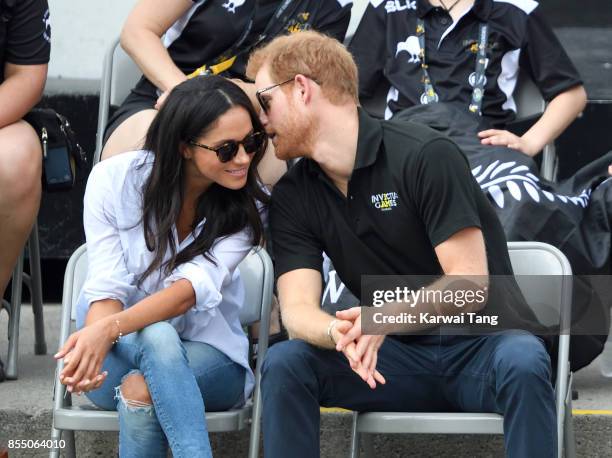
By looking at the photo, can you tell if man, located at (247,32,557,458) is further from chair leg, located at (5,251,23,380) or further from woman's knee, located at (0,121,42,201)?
chair leg, located at (5,251,23,380)

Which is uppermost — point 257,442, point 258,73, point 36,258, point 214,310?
point 258,73

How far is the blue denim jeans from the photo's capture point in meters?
2.94

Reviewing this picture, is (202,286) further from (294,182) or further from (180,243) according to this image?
(294,182)

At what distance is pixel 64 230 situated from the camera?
17.6 feet

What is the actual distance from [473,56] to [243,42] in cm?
77

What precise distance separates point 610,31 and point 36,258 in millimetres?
2607

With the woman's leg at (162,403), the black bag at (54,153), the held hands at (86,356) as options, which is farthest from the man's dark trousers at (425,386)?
the black bag at (54,153)

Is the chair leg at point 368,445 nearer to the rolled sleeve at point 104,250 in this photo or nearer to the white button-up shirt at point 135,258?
the white button-up shirt at point 135,258

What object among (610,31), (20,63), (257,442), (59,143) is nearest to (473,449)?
(257,442)

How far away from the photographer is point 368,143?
10.4 ft

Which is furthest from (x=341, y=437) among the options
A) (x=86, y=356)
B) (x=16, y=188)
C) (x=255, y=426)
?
(x=16, y=188)

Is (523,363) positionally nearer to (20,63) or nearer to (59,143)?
(59,143)

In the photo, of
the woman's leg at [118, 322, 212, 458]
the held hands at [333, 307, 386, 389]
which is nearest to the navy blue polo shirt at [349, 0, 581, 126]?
the held hands at [333, 307, 386, 389]

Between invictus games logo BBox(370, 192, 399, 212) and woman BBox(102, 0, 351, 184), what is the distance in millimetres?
965
